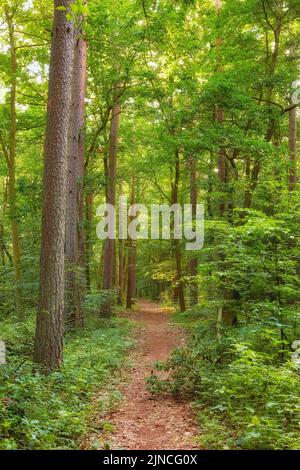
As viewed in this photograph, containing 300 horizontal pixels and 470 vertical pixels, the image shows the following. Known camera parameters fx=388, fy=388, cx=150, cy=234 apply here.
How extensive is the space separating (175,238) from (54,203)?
14069 millimetres

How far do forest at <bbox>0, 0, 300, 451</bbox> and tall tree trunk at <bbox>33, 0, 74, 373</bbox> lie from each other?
0.08ft

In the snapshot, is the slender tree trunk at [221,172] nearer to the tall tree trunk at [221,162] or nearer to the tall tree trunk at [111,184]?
the tall tree trunk at [221,162]

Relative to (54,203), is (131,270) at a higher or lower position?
lower

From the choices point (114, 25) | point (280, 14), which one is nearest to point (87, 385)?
point (114, 25)

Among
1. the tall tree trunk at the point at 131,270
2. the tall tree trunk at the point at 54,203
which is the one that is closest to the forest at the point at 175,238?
the tall tree trunk at the point at 54,203

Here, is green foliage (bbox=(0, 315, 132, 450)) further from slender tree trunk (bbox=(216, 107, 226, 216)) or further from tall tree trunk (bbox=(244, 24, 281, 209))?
slender tree trunk (bbox=(216, 107, 226, 216))

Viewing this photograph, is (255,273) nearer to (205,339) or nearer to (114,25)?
(205,339)

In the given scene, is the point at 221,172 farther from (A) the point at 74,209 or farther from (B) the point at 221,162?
(A) the point at 74,209

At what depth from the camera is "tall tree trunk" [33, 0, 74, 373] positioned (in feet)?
22.1

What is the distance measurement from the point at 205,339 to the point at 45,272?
5597 mm

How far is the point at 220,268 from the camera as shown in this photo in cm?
1092

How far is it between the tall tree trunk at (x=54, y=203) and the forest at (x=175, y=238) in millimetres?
24

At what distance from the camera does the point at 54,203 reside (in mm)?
6762

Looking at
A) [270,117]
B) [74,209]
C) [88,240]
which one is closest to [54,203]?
[74,209]
